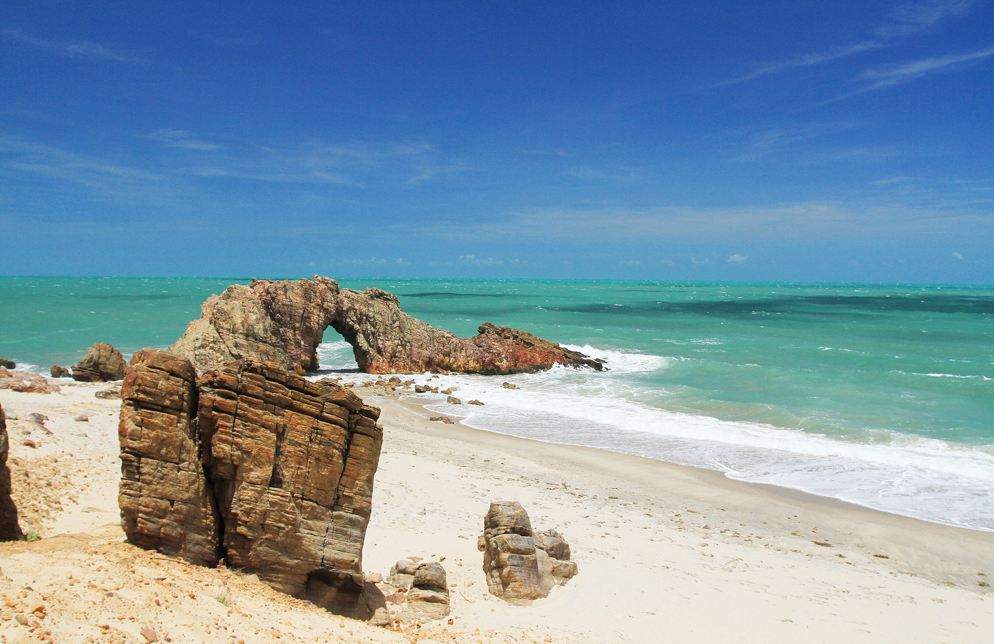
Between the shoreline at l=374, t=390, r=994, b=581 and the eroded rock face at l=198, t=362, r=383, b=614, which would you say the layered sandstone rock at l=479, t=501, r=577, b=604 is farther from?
the shoreline at l=374, t=390, r=994, b=581

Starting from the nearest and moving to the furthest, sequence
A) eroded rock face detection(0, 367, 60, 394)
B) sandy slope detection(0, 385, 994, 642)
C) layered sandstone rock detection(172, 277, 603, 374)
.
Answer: sandy slope detection(0, 385, 994, 642) → eroded rock face detection(0, 367, 60, 394) → layered sandstone rock detection(172, 277, 603, 374)

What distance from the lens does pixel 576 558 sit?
10562 mm

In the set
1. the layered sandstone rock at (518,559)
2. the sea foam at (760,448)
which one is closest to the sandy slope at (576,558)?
the layered sandstone rock at (518,559)

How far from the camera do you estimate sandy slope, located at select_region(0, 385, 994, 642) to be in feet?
20.0

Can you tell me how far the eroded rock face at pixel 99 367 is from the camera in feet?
79.4

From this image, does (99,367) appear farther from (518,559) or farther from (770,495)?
(770,495)

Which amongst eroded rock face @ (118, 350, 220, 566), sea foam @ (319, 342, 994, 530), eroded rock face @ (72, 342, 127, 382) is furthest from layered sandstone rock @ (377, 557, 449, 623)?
eroded rock face @ (72, 342, 127, 382)

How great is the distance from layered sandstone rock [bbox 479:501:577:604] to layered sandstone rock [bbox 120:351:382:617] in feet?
6.92

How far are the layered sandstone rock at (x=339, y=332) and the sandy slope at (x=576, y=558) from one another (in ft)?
31.2

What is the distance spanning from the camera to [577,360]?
121ft

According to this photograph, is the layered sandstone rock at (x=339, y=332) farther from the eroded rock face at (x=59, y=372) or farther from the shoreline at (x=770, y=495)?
the shoreline at (x=770, y=495)

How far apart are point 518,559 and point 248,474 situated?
395 centimetres

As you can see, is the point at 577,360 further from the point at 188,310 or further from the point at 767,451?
the point at 188,310

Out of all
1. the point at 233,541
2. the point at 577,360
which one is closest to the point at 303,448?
the point at 233,541
